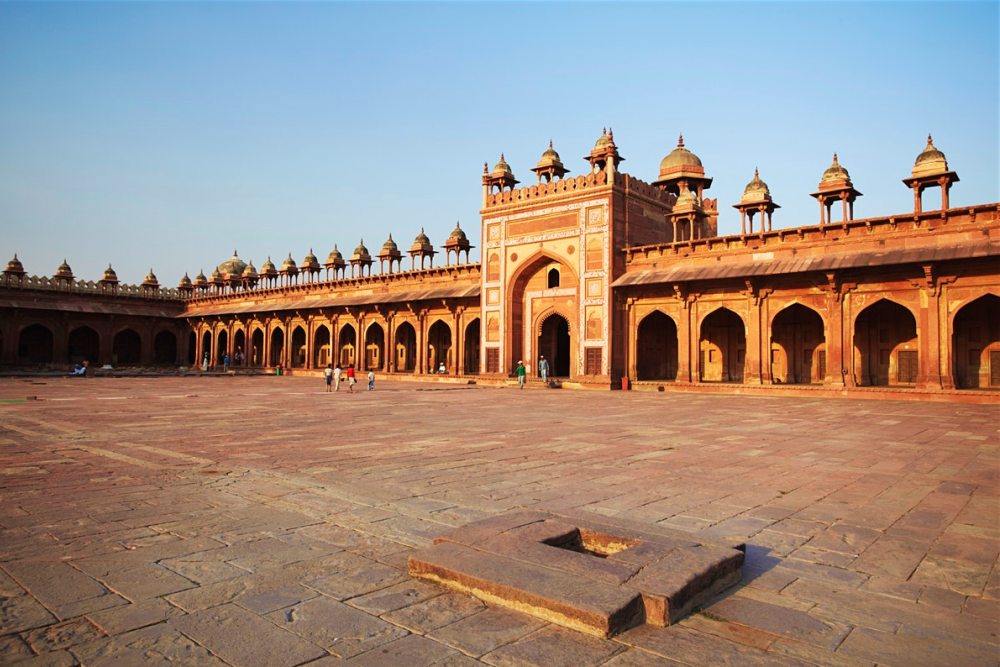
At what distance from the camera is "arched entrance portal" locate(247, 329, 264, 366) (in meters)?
47.9

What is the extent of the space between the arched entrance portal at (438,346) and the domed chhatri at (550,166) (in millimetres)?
11907

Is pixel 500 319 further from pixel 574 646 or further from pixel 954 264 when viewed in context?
pixel 574 646

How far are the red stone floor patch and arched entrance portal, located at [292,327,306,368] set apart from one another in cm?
4502

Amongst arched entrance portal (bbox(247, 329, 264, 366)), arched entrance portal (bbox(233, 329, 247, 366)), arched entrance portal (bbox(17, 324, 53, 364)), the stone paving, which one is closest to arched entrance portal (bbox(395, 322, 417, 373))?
arched entrance portal (bbox(247, 329, 264, 366))

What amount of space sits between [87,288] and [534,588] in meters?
54.3

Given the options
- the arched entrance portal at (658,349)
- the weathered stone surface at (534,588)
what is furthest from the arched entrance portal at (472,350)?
the weathered stone surface at (534,588)

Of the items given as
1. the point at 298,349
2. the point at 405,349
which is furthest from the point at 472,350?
the point at 298,349

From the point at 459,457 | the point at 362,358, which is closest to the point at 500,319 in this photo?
the point at 362,358

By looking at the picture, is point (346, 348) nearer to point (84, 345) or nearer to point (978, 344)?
point (84, 345)

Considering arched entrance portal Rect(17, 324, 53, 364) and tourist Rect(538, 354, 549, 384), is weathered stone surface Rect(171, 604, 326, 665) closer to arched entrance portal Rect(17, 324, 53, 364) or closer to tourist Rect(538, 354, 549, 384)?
tourist Rect(538, 354, 549, 384)

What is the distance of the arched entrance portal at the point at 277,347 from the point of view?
4818 centimetres

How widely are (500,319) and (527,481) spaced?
81.0ft

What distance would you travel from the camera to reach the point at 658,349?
29.2 m

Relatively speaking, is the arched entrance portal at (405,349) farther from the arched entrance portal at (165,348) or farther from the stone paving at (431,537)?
the stone paving at (431,537)
